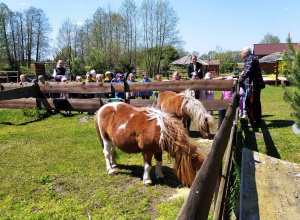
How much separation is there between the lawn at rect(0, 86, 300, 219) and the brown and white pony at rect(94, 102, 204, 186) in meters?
0.38

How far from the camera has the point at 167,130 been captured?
3.75 metres

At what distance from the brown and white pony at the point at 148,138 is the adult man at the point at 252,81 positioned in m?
3.80

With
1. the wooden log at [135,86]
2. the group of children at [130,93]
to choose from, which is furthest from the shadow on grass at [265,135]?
the wooden log at [135,86]

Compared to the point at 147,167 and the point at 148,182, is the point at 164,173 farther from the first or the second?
the point at 147,167

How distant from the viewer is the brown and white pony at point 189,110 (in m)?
5.86

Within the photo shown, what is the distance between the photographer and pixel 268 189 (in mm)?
2500

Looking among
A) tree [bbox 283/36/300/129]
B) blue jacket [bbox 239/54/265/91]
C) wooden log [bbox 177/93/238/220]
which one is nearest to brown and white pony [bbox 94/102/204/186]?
wooden log [bbox 177/93/238/220]

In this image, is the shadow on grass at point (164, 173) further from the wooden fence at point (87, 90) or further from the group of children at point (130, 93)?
the group of children at point (130, 93)

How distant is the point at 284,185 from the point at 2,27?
172 ft

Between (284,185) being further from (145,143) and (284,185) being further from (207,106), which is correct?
(207,106)

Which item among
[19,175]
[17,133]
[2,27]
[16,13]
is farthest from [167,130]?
[16,13]

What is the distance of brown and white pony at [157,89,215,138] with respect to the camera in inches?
231

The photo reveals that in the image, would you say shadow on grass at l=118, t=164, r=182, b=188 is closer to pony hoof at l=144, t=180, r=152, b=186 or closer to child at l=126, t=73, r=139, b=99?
pony hoof at l=144, t=180, r=152, b=186

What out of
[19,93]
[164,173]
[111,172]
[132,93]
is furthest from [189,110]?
[19,93]
